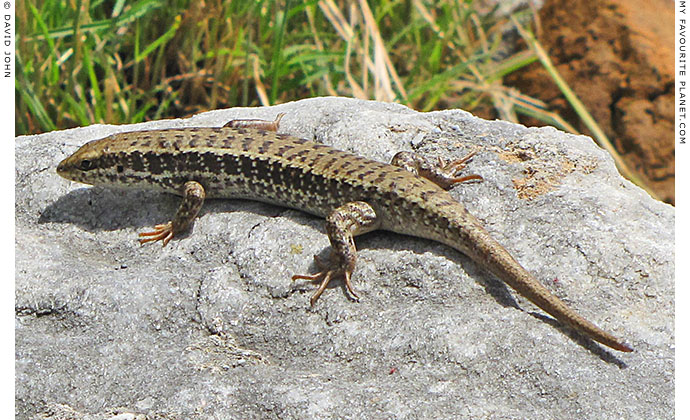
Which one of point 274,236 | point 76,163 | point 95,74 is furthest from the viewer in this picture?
point 95,74

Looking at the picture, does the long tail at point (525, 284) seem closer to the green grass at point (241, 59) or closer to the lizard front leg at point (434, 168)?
the lizard front leg at point (434, 168)

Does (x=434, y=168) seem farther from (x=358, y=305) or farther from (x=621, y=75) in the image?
(x=621, y=75)

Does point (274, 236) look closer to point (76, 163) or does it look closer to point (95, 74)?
point (76, 163)

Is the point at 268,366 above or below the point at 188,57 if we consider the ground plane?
below

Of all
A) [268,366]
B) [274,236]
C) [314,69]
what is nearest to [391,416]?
[268,366]

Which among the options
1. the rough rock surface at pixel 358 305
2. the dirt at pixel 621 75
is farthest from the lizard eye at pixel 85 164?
the dirt at pixel 621 75

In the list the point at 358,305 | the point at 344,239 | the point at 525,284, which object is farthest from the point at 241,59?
the point at 525,284
